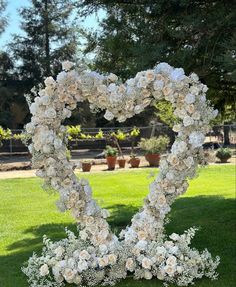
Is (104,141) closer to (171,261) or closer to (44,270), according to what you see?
(44,270)

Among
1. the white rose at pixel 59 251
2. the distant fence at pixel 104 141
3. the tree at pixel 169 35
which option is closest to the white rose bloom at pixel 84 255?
the white rose at pixel 59 251

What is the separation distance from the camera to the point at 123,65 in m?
7.03

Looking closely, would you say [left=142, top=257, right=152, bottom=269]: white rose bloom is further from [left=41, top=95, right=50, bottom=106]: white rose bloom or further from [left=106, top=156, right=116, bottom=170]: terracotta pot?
[left=106, top=156, right=116, bottom=170]: terracotta pot

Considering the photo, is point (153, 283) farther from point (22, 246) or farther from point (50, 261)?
point (22, 246)

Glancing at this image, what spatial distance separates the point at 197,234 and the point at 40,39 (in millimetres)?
32072

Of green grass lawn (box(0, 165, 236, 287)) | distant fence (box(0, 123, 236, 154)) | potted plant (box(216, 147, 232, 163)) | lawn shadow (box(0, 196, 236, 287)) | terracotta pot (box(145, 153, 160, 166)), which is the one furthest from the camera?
distant fence (box(0, 123, 236, 154))

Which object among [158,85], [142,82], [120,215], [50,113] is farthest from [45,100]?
[120,215]

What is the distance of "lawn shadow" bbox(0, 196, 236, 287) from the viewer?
564cm

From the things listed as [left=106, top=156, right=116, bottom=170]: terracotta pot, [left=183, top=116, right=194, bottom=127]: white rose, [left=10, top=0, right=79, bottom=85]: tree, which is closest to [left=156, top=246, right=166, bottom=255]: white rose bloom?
[left=183, top=116, right=194, bottom=127]: white rose

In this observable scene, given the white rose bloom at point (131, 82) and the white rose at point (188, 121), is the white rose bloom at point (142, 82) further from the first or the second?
the white rose at point (188, 121)

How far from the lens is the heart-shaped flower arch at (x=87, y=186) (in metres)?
5.14

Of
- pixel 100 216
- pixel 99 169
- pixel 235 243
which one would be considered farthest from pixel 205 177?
pixel 100 216

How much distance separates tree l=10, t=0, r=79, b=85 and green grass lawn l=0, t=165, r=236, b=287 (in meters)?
21.0

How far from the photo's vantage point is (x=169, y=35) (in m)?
6.05
